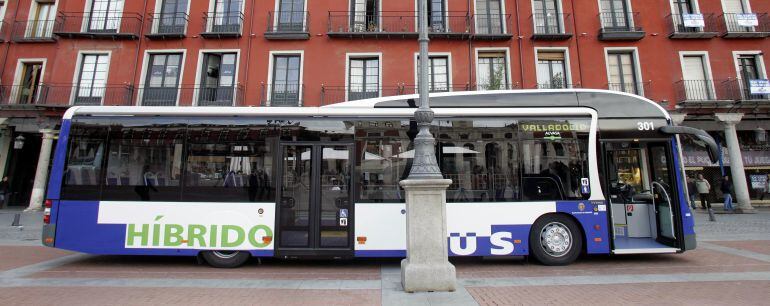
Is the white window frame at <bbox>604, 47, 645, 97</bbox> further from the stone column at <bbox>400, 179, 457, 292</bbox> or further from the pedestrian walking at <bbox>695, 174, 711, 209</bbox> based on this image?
the stone column at <bbox>400, 179, 457, 292</bbox>

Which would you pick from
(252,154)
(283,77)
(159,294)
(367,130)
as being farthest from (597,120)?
(283,77)

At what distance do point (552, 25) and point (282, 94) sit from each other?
1439cm

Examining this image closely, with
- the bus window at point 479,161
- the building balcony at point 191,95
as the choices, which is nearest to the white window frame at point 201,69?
the building balcony at point 191,95

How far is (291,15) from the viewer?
62.4ft

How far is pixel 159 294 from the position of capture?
5.36 meters

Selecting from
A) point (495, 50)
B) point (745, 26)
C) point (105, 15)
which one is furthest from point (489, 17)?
point (105, 15)

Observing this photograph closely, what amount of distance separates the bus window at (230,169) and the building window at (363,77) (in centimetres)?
1147

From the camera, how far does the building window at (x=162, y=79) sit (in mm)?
18156

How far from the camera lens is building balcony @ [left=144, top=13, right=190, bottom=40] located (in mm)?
18750

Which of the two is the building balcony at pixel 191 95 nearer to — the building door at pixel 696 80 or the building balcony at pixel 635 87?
the building balcony at pixel 635 87

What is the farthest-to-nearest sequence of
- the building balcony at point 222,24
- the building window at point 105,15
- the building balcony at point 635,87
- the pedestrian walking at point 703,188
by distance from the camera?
1. the building window at point 105,15
2. the building balcony at point 222,24
3. the building balcony at point 635,87
4. the pedestrian walking at point 703,188

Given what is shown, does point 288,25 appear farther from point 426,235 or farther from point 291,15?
point 426,235

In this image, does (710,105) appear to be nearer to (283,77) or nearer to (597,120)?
(597,120)

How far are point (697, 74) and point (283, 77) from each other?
21360mm
